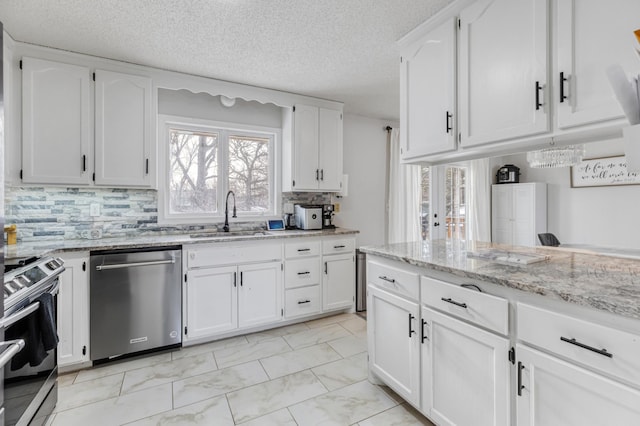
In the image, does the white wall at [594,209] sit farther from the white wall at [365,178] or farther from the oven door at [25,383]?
the oven door at [25,383]

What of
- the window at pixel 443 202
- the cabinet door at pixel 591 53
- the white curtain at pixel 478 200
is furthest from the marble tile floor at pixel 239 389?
the white curtain at pixel 478 200

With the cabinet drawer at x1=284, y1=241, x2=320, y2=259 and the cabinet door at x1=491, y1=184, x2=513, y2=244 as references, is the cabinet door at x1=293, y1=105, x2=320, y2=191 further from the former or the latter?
the cabinet door at x1=491, y1=184, x2=513, y2=244

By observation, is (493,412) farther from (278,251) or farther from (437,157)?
(278,251)

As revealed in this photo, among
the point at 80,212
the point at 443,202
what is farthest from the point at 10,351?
the point at 443,202

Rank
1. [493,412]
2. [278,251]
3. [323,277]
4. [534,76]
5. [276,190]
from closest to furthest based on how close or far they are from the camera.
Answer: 1. [493,412]
2. [534,76]
3. [278,251]
4. [323,277]
5. [276,190]

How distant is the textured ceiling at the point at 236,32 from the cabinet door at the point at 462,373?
76.0 inches

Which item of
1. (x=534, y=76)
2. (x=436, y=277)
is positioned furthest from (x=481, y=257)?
(x=534, y=76)

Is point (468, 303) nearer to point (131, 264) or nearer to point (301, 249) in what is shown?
point (301, 249)

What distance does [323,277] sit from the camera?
3.28 m

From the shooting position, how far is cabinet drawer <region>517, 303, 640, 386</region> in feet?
2.96

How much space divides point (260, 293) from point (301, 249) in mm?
604

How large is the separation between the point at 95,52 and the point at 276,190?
2.06m

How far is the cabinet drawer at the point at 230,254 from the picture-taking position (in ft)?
8.67

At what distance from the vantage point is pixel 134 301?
2408 mm
